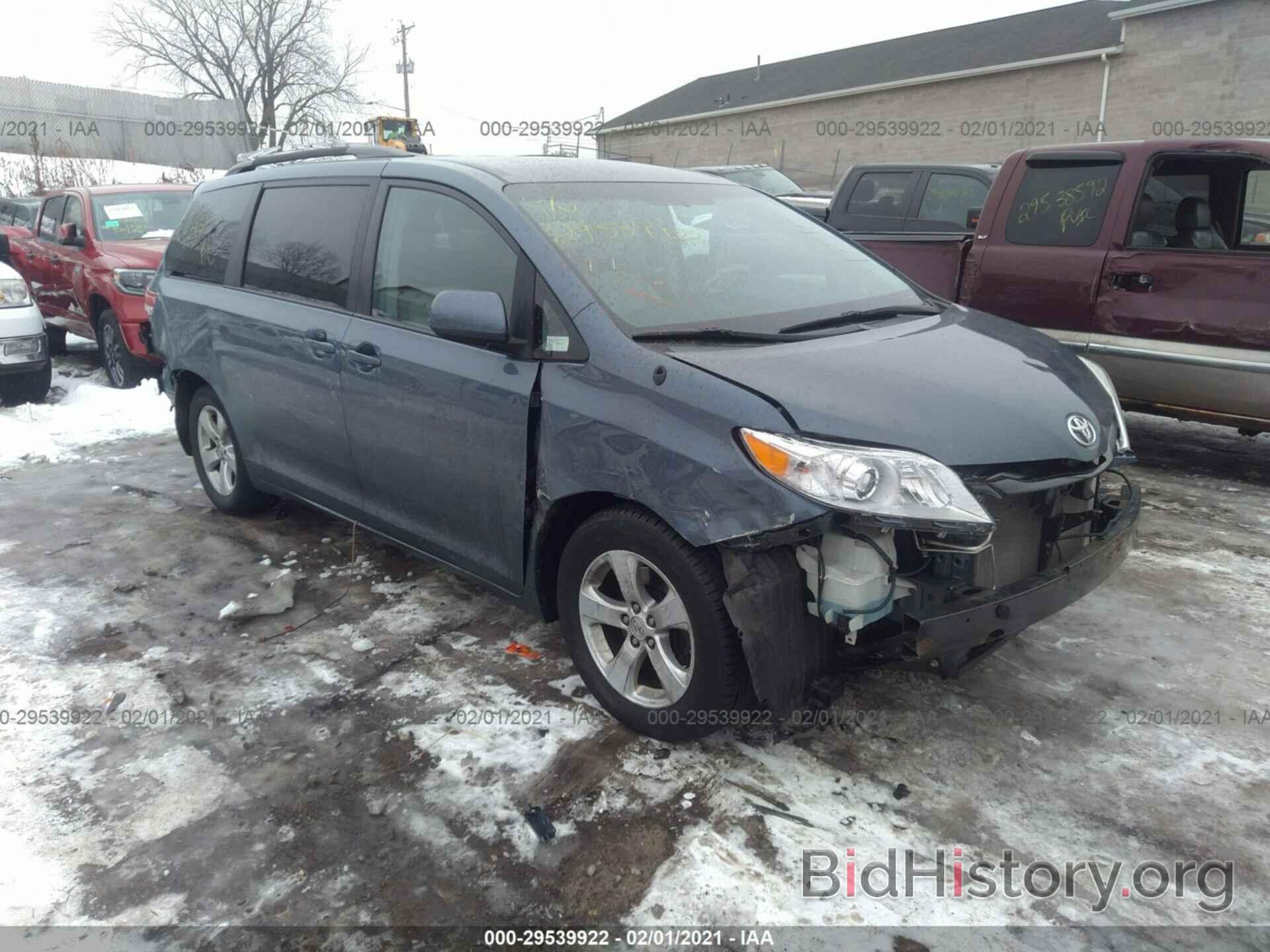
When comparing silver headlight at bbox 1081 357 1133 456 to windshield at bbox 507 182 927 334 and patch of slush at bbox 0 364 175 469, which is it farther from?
patch of slush at bbox 0 364 175 469

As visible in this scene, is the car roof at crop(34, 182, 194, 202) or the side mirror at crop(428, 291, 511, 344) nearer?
the side mirror at crop(428, 291, 511, 344)

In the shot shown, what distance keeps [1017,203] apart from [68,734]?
616 centimetres

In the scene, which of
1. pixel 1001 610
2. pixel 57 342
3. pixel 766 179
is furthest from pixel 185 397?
pixel 766 179

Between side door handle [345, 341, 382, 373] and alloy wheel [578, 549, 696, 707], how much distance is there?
136cm

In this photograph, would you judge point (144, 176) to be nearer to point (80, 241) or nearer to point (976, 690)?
point (80, 241)

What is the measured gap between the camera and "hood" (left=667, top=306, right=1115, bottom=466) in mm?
2586

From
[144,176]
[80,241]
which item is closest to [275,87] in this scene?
[144,176]

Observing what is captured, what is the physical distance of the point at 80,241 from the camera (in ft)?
29.0

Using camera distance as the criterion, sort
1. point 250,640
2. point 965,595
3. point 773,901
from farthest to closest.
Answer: point 250,640 → point 965,595 → point 773,901

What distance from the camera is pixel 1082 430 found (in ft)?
9.42

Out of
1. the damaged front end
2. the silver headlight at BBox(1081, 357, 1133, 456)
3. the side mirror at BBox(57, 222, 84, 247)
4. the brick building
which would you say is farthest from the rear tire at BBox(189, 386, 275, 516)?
the brick building

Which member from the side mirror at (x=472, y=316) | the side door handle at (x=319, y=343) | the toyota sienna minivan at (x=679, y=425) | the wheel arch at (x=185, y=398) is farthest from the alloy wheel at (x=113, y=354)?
the side mirror at (x=472, y=316)

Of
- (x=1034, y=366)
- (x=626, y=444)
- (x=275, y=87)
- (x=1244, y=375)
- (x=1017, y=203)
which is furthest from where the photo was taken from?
(x=275, y=87)

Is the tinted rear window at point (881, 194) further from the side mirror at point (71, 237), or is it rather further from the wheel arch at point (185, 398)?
the side mirror at point (71, 237)
